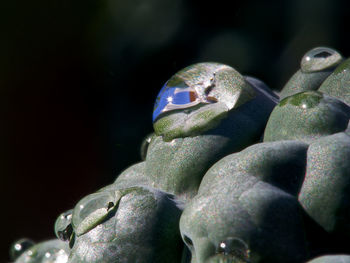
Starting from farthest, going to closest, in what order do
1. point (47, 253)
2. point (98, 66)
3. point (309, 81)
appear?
point (98, 66), point (47, 253), point (309, 81)

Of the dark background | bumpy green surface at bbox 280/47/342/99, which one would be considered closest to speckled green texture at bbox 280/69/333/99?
bumpy green surface at bbox 280/47/342/99

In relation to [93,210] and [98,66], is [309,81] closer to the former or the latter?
[93,210]

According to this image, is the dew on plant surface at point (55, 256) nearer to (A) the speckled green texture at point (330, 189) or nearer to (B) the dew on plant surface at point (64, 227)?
(B) the dew on plant surface at point (64, 227)

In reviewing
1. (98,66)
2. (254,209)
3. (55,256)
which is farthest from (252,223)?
(98,66)

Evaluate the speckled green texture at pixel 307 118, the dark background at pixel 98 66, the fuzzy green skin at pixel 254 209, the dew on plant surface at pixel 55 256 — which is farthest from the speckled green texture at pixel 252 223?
the dark background at pixel 98 66

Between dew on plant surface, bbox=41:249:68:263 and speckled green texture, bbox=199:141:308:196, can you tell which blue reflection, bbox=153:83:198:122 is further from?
dew on plant surface, bbox=41:249:68:263

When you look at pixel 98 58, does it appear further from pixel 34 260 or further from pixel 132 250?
pixel 132 250

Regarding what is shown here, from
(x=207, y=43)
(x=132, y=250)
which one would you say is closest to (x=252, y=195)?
(x=132, y=250)
